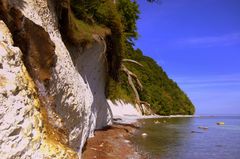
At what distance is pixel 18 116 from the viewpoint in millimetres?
4340

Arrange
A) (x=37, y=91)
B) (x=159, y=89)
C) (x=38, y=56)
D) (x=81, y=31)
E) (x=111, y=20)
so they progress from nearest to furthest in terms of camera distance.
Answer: (x=37, y=91)
(x=38, y=56)
(x=81, y=31)
(x=111, y=20)
(x=159, y=89)

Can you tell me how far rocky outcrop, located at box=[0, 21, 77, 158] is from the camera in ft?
13.5

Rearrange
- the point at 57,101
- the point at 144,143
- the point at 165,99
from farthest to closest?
1. the point at 165,99
2. the point at 144,143
3. the point at 57,101

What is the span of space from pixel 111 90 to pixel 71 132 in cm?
1256

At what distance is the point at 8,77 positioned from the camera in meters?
4.53

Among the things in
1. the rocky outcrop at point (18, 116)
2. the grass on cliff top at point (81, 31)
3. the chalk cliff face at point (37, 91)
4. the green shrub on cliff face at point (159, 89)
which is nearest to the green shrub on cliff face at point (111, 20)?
the grass on cliff top at point (81, 31)

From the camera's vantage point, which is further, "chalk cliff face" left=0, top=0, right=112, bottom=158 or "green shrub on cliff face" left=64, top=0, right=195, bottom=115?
"green shrub on cliff face" left=64, top=0, right=195, bottom=115

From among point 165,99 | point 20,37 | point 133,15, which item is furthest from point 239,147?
point 165,99

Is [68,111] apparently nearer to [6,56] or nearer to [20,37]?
[20,37]

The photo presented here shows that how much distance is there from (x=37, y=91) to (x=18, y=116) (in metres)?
1.30

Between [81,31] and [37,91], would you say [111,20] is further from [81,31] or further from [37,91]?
[37,91]

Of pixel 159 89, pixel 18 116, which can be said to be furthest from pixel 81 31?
pixel 159 89

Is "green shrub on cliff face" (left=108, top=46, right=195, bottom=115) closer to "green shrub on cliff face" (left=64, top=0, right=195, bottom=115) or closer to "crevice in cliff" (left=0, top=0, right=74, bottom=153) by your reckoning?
"green shrub on cliff face" (left=64, top=0, right=195, bottom=115)

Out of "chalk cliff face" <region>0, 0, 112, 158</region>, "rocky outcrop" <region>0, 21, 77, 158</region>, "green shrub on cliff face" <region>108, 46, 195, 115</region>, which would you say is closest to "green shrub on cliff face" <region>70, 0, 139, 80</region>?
"chalk cliff face" <region>0, 0, 112, 158</region>
